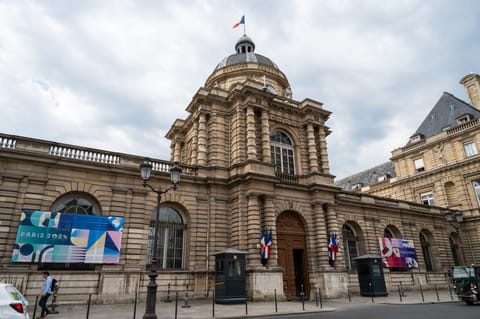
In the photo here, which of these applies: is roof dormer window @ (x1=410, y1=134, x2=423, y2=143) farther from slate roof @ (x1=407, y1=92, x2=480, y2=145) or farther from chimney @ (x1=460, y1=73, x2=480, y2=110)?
chimney @ (x1=460, y1=73, x2=480, y2=110)

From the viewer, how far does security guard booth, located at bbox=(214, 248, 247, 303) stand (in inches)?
619

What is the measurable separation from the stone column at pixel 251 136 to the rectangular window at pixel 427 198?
24.4 m

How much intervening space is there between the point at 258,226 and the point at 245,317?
7412 millimetres

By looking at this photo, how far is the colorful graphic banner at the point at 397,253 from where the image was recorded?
25.6m

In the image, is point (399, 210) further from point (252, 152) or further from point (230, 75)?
point (230, 75)

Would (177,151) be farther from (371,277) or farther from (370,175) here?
(370,175)

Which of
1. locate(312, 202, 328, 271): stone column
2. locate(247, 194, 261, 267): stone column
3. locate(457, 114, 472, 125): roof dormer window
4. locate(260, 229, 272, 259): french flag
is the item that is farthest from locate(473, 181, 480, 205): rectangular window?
locate(247, 194, 261, 267): stone column

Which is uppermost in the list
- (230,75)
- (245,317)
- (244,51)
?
(244,51)

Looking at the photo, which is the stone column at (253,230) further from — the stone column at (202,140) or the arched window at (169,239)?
the stone column at (202,140)

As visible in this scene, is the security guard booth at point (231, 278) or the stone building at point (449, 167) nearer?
the security guard booth at point (231, 278)

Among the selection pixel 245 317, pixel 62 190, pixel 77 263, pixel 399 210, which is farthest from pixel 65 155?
pixel 399 210

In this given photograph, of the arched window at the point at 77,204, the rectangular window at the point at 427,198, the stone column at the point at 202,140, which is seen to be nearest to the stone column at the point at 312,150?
the stone column at the point at 202,140

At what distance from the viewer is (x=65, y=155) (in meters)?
16.9

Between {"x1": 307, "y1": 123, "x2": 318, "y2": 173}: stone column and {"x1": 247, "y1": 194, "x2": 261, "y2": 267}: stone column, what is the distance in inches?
225
